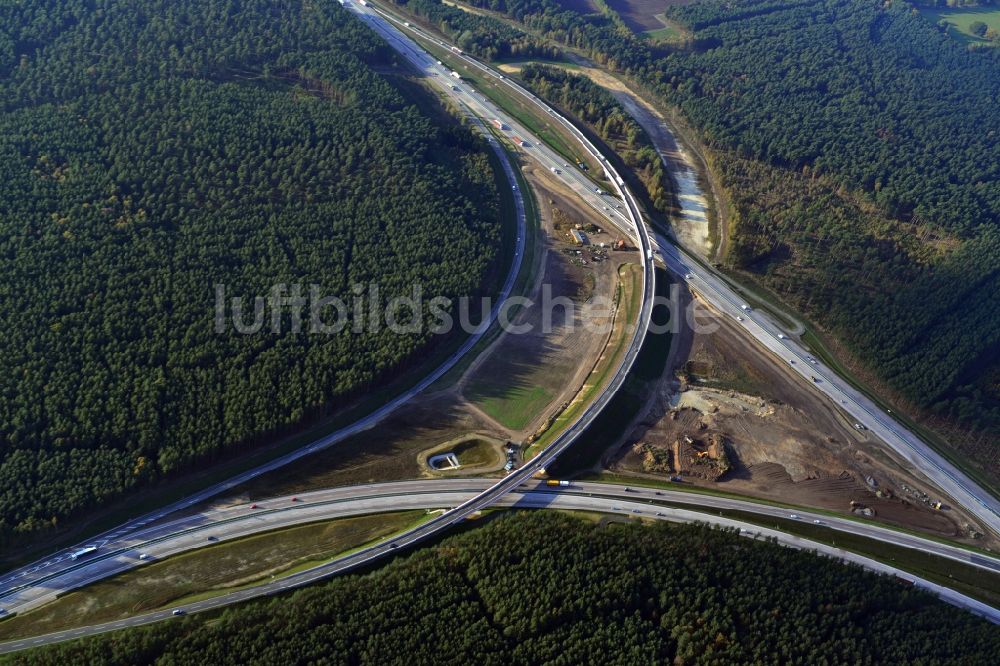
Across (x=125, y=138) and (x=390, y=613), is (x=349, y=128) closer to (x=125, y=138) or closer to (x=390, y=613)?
(x=125, y=138)

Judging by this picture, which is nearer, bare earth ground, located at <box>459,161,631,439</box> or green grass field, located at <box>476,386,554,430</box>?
green grass field, located at <box>476,386,554,430</box>

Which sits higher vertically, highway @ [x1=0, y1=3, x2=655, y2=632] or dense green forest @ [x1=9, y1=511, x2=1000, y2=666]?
highway @ [x1=0, y1=3, x2=655, y2=632]

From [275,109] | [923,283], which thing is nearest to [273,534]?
[275,109]

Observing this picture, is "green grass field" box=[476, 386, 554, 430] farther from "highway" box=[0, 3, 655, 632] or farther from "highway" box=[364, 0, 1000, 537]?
"highway" box=[364, 0, 1000, 537]

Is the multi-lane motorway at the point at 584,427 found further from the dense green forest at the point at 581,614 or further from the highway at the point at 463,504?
the dense green forest at the point at 581,614

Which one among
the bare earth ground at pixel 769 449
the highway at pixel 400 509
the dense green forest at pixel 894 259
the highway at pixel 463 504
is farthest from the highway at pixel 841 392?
the highway at pixel 400 509

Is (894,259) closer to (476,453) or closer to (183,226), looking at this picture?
(476,453)

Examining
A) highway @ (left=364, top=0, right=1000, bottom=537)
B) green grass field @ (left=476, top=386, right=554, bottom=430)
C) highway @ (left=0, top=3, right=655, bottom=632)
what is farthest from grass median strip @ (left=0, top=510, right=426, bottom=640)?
highway @ (left=364, top=0, right=1000, bottom=537)

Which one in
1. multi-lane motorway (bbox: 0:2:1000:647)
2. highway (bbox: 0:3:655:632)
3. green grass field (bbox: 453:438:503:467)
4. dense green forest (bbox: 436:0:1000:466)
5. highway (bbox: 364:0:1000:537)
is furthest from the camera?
dense green forest (bbox: 436:0:1000:466)
